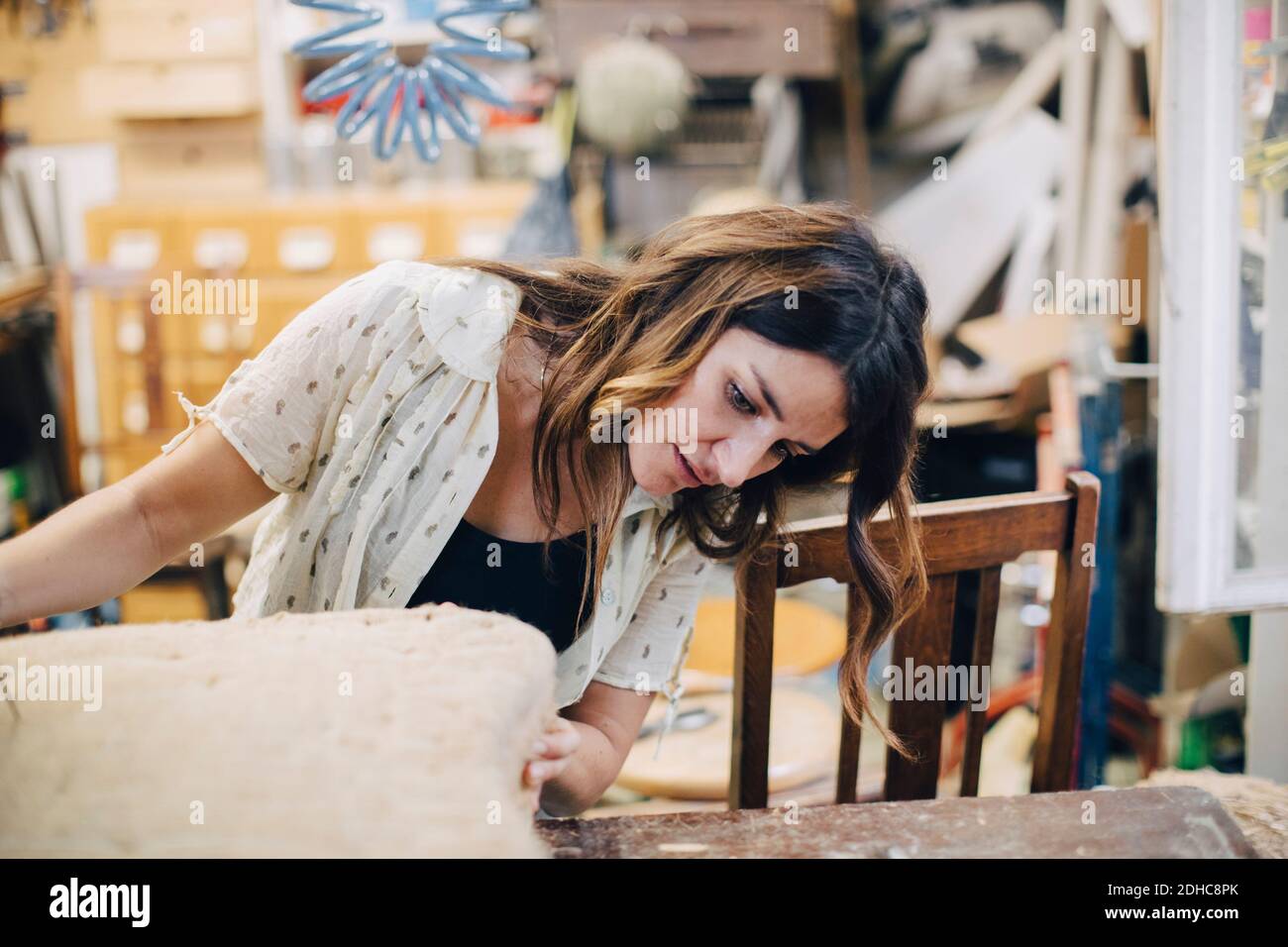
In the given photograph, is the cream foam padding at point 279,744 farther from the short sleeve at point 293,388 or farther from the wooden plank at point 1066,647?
the wooden plank at point 1066,647

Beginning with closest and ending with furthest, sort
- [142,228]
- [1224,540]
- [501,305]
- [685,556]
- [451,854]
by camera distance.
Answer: [451,854] → [501,305] → [685,556] → [1224,540] → [142,228]

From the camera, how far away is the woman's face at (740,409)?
3.71ft

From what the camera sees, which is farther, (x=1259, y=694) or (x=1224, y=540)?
(x=1259, y=694)

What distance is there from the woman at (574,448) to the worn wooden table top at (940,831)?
0.49 feet

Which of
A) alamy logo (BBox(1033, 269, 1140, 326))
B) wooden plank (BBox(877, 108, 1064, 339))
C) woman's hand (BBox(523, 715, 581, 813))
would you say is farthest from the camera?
wooden plank (BBox(877, 108, 1064, 339))

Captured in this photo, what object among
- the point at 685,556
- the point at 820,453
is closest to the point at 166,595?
the point at 685,556

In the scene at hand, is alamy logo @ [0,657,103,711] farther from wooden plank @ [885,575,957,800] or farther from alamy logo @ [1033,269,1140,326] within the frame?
alamy logo @ [1033,269,1140,326]

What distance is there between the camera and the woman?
114cm

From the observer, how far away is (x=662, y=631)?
1404 mm
